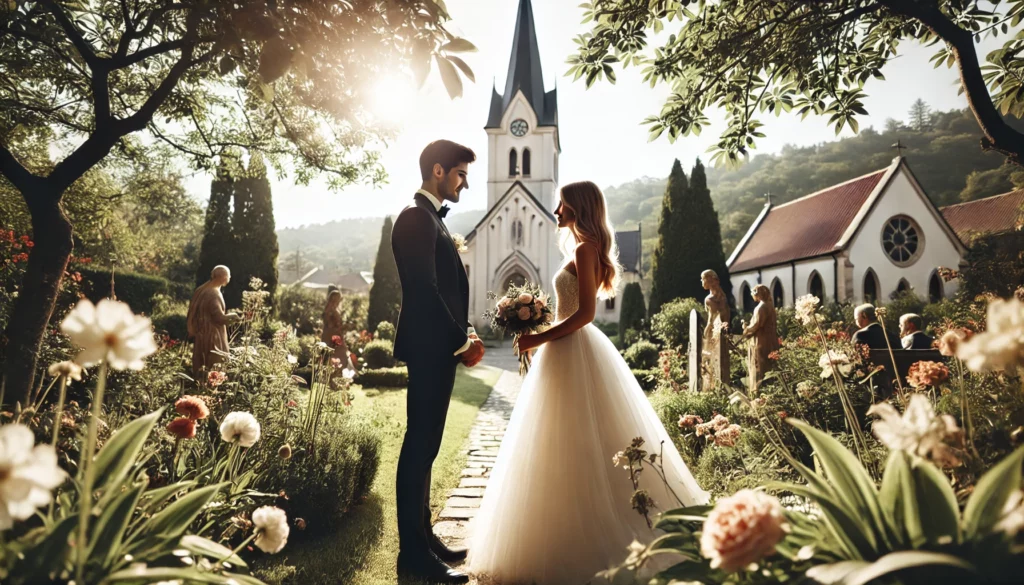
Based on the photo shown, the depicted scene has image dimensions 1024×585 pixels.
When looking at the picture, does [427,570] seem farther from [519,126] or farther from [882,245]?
[519,126]

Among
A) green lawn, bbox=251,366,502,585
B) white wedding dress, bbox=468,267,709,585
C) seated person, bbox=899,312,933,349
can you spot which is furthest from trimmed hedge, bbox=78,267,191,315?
seated person, bbox=899,312,933,349

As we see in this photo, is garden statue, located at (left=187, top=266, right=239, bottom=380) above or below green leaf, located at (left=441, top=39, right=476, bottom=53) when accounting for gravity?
below

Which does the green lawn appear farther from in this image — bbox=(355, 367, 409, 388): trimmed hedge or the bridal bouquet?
bbox=(355, 367, 409, 388): trimmed hedge

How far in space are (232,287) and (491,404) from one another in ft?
56.9

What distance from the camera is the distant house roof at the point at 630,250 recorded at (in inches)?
1587

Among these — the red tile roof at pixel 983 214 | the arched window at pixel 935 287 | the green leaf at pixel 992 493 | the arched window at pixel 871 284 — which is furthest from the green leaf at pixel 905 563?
the red tile roof at pixel 983 214

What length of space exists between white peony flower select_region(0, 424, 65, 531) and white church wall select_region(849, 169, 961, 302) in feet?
93.9

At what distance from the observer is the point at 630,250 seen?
42.5m

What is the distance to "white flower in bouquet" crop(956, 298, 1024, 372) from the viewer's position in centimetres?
131

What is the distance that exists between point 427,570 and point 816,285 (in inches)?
1100

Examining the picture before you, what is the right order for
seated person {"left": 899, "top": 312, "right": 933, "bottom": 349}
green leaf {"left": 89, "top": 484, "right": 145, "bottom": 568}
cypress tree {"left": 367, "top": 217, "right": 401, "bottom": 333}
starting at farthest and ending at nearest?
cypress tree {"left": 367, "top": 217, "right": 401, "bottom": 333} → seated person {"left": 899, "top": 312, "right": 933, "bottom": 349} → green leaf {"left": 89, "top": 484, "right": 145, "bottom": 568}

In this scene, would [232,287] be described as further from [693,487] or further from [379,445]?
[693,487]

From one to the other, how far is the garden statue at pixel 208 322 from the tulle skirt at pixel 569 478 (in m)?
6.09

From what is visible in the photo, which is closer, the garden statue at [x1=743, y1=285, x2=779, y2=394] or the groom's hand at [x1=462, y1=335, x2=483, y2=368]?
the groom's hand at [x1=462, y1=335, x2=483, y2=368]
